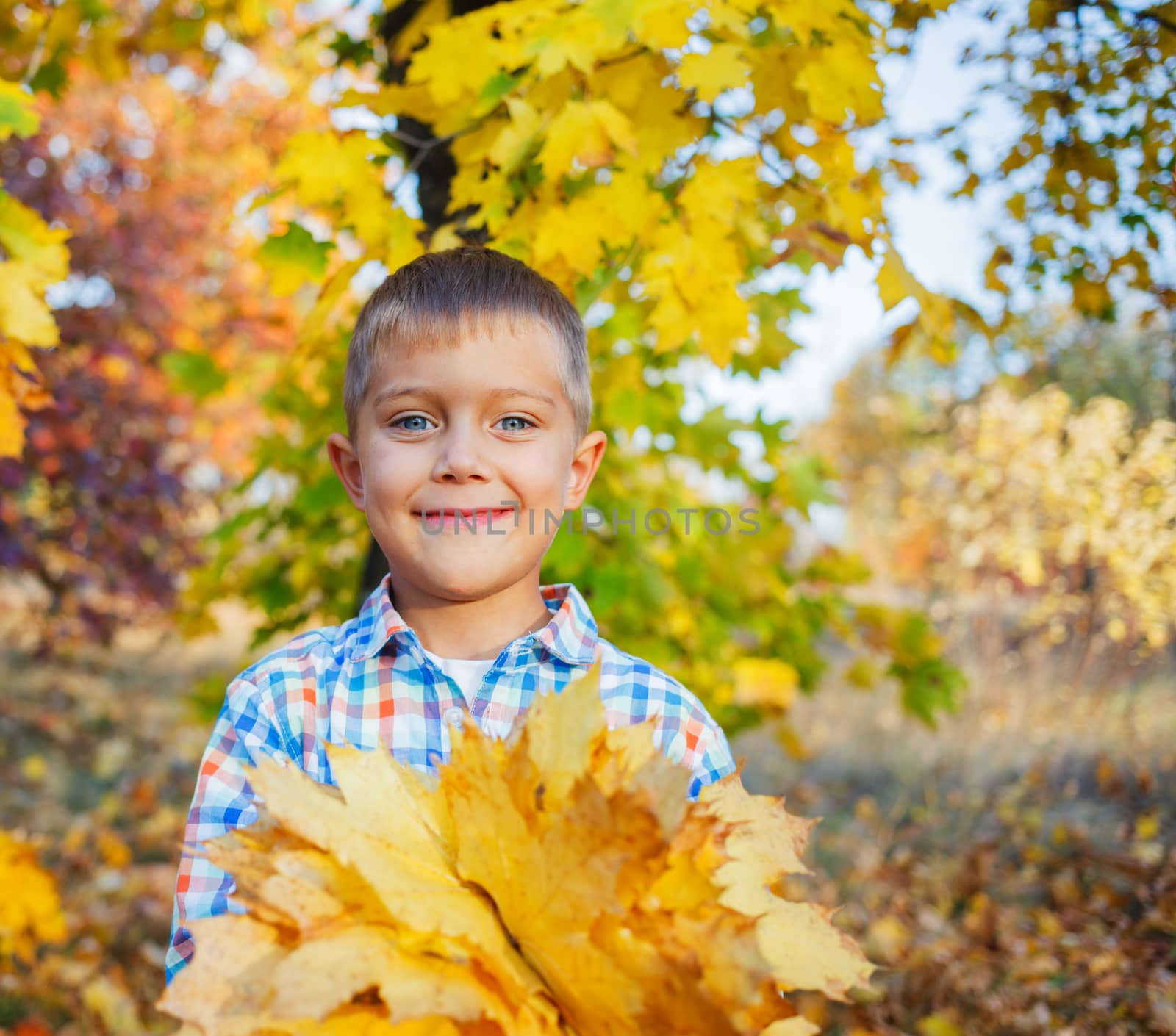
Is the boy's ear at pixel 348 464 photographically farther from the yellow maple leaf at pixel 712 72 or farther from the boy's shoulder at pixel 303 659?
the yellow maple leaf at pixel 712 72

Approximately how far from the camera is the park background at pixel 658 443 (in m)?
1.59

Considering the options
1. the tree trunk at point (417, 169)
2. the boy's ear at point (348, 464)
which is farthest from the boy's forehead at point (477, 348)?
the tree trunk at point (417, 169)

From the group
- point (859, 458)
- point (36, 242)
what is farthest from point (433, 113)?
point (859, 458)

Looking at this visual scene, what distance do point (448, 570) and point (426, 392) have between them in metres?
0.24

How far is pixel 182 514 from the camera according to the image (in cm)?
566

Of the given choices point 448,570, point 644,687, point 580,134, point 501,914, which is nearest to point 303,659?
point 448,570

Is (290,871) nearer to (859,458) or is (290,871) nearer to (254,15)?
(254,15)

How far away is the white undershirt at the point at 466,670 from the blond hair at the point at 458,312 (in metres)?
0.38

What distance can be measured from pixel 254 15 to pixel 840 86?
7.79 ft

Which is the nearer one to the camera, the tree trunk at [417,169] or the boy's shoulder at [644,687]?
the boy's shoulder at [644,687]

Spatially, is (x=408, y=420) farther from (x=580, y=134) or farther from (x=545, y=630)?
(x=580, y=134)

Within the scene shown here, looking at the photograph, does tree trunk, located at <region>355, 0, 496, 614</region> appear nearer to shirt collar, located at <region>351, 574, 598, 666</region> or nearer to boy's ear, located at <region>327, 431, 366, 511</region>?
boy's ear, located at <region>327, 431, 366, 511</region>

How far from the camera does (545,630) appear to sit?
1354 millimetres

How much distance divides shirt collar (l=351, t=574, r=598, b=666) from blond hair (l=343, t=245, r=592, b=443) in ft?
0.86
